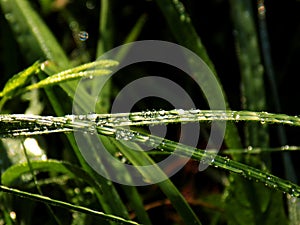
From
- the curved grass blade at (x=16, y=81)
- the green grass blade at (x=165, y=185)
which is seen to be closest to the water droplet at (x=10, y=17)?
the curved grass blade at (x=16, y=81)

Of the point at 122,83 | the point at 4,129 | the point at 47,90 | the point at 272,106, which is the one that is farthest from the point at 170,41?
the point at 4,129

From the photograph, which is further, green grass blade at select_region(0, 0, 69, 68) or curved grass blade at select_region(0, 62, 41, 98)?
green grass blade at select_region(0, 0, 69, 68)

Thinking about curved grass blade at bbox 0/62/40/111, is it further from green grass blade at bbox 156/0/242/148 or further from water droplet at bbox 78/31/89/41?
water droplet at bbox 78/31/89/41

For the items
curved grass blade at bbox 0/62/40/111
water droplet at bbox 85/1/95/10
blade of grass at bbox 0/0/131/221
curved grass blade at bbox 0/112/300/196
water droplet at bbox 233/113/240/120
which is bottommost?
curved grass blade at bbox 0/112/300/196

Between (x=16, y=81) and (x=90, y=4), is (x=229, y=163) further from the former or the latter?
(x=90, y=4)

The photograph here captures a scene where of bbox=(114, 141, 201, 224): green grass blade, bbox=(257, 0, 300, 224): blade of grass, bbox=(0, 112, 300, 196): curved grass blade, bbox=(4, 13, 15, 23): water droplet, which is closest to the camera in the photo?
bbox=(0, 112, 300, 196): curved grass blade

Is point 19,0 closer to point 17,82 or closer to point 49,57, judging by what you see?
point 49,57

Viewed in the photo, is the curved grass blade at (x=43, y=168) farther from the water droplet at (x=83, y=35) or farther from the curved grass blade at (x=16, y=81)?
the water droplet at (x=83, y=35)

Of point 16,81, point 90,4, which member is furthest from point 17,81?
point 90,4

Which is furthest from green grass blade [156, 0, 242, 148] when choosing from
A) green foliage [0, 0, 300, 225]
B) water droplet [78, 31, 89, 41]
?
water droplet [78, 31, 89, 41]
